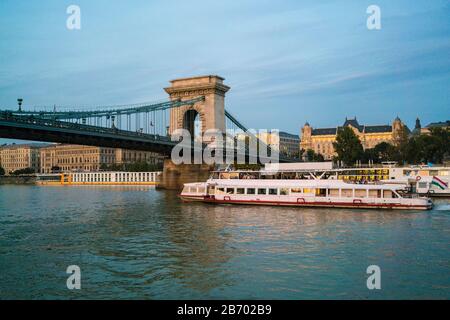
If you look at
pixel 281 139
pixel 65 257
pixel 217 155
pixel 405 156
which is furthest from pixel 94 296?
pixel 281 139

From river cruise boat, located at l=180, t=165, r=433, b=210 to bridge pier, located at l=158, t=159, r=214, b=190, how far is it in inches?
771

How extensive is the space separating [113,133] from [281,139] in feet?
428

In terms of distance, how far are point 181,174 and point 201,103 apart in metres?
11.2

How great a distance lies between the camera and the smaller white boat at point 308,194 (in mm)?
31031

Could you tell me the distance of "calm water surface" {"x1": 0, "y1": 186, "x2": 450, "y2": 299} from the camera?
12508 mm

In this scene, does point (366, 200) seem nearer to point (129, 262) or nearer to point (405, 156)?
point (129, 262)

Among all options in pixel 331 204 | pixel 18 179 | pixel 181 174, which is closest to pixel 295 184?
pixel 331 204

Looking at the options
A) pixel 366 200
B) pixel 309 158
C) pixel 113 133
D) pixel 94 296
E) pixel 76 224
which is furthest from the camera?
pixel 309 158

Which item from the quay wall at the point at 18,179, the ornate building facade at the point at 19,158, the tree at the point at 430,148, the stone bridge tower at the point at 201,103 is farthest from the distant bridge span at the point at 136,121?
the ornate building facade at the point at 19,158

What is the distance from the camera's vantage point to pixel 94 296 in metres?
12.1

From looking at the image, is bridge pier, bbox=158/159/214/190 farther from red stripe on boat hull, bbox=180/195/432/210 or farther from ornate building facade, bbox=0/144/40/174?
ornate building facade, bbox=0/144/40/174

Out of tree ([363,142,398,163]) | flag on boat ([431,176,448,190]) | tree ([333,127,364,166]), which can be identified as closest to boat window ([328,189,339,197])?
flag on boat ([431,176,448,190])

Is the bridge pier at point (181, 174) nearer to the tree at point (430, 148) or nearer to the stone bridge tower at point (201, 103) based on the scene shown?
the stone bridge tower at point (201, 103)

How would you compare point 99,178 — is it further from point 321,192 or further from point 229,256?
point 229,256
